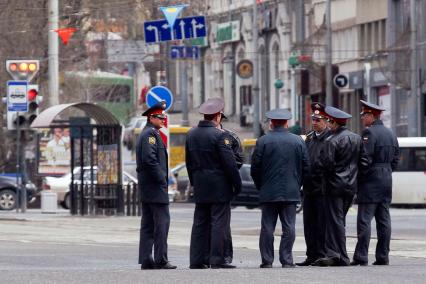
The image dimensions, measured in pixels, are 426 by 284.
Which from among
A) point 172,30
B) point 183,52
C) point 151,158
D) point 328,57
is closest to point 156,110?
point 151,158

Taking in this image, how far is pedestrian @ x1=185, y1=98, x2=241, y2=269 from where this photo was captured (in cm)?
1748

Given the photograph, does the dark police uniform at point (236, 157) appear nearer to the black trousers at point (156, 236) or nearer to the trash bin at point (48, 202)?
the black trousers at point (156, 236)

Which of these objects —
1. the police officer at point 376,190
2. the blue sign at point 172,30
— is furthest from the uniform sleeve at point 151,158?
the blue sign at point 172,30

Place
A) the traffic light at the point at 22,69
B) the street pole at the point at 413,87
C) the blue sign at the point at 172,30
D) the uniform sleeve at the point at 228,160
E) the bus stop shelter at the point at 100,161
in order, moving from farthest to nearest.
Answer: the street pole at the point at 413,87, the blue sign at the point at 172,30, the traffic light at the point at 22,69, the bus stop shelter at the point at 100,161, the uniform sleeve at the point at 228,160

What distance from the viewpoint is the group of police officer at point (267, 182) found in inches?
690

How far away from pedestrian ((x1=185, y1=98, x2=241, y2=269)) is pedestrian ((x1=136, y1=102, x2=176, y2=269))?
1.10ft

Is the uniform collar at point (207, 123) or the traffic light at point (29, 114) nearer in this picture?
the uniform collar at point (207, 123)

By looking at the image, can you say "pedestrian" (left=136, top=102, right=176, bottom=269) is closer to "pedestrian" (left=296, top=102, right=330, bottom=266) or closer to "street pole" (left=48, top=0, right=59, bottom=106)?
"pedestrian" (left=296, top=102, right=330, bottom=266)

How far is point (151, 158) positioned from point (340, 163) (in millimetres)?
2074

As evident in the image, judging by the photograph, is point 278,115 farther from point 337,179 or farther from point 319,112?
point 337,179

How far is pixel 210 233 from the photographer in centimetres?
1777

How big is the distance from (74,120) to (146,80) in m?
72.9

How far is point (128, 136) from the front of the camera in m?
74.1

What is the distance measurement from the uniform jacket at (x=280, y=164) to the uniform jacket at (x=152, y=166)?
98cm
